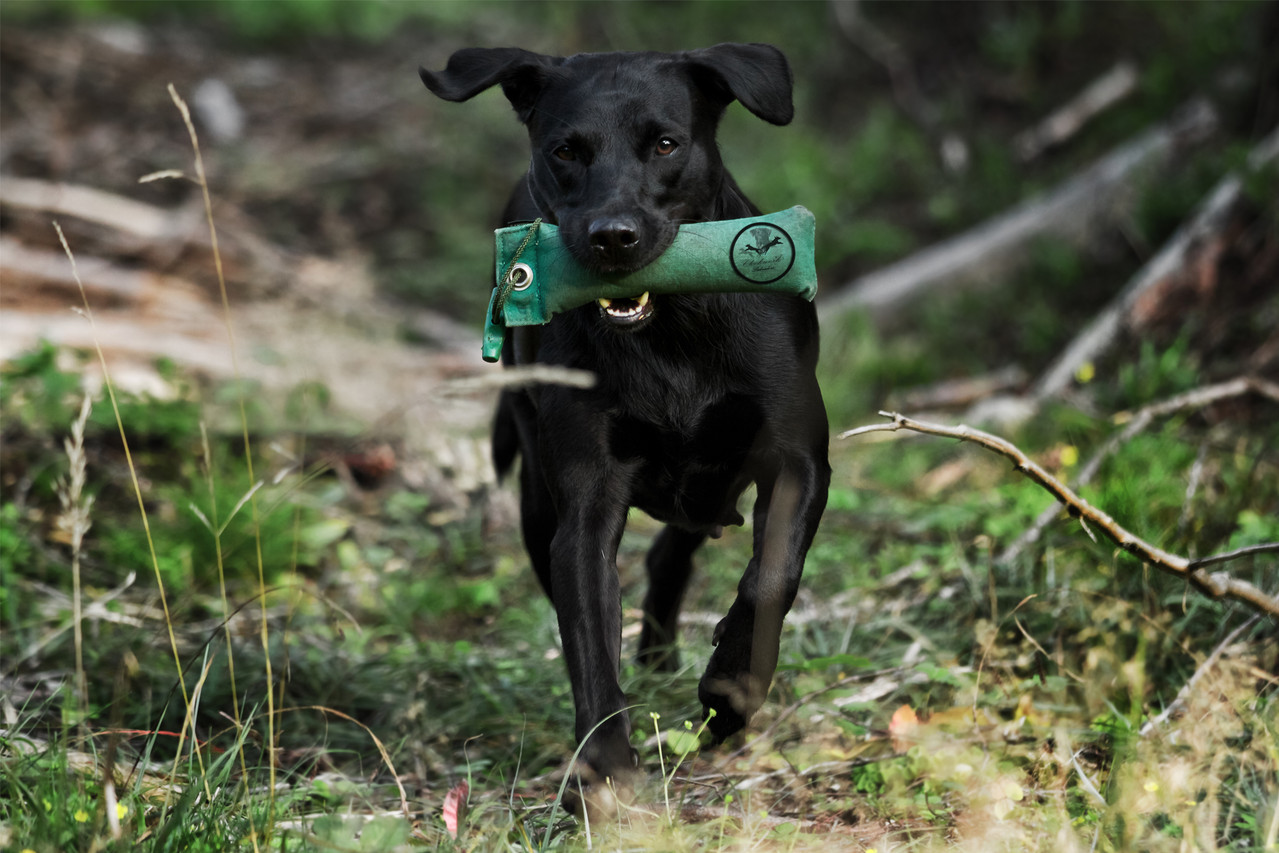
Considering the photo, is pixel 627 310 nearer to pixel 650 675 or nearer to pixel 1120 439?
pixel 650 675

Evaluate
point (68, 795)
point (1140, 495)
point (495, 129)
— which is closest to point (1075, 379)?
point (1140, 495)

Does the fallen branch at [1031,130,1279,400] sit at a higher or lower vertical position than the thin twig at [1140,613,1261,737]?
higher

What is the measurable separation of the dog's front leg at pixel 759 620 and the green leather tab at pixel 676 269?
20.2 inches

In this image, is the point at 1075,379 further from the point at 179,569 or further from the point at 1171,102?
the point at 179,569

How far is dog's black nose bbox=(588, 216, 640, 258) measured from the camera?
2602 mm

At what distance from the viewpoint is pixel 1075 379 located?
5664 millimetres

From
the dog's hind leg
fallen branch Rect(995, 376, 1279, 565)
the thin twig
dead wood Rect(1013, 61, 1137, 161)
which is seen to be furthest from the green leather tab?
dead wood Rect(1013, 61, 1137, 161)

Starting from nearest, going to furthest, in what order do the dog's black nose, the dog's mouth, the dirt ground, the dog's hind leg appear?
1. the dog's black nose
2. the dog's mouth
3. the dog's hind leg
4. the dirt ground

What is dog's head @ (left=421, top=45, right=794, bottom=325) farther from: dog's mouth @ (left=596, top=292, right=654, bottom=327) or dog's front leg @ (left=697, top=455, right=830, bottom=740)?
dog's front leg @ (left=697, top=455, right=830, bottom=740)

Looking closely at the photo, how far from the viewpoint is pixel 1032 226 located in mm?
7215

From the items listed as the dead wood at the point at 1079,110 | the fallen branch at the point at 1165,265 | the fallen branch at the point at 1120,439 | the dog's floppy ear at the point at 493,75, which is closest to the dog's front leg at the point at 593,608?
the dog's floppy ear at the point at 493,75

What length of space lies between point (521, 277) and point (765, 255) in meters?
0.56

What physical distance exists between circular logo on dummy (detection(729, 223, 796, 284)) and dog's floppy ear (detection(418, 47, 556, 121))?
74 centimetres

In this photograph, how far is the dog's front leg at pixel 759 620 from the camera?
265cm
